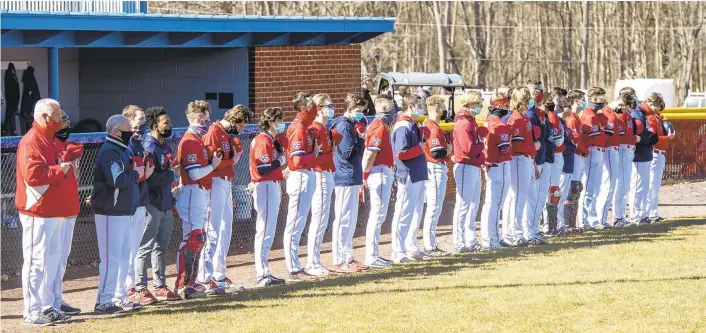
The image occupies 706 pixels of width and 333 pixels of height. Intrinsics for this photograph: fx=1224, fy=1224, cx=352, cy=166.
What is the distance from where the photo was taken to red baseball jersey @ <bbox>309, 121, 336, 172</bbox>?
12750 mm

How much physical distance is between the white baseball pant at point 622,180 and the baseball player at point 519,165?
2.41 metres

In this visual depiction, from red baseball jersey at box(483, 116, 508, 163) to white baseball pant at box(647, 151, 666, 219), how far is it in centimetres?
385

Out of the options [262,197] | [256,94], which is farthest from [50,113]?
[256,94]

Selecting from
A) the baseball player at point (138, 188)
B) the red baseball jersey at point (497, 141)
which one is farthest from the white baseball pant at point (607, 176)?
the baseball player at point (138, 188)

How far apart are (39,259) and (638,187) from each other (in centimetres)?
1004

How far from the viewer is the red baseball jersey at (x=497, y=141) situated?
1462cm

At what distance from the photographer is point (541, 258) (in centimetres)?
1390

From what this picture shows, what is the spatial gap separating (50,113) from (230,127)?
220 cm

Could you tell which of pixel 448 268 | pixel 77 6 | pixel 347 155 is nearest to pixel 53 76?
pixel 77 6

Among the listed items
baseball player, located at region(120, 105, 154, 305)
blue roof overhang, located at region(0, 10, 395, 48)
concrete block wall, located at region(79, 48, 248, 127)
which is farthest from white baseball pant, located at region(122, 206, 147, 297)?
concrete block wall, located at region(79, 48, 248, 127)

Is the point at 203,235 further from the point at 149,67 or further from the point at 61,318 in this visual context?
the point at 149,67

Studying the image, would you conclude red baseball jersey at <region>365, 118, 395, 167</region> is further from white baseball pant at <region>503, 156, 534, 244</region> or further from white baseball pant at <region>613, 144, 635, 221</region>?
white baseball pant at <region>613, 144, 635, 221</region>

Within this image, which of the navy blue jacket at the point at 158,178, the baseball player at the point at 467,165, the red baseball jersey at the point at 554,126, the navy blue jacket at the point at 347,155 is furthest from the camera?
the red baseball jersey at the point at 554,126

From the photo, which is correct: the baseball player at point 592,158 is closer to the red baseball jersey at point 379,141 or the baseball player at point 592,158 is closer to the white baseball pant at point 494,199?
the white baseball pant at point 494,199
